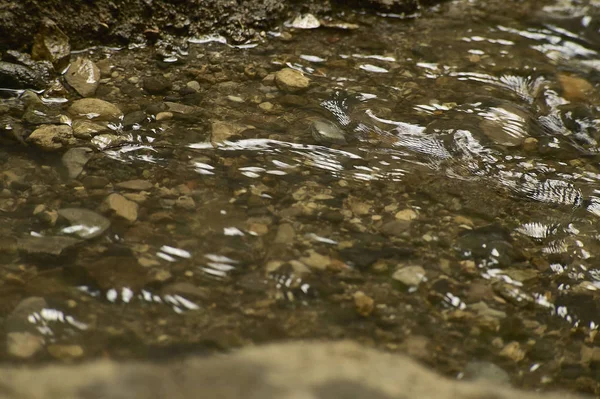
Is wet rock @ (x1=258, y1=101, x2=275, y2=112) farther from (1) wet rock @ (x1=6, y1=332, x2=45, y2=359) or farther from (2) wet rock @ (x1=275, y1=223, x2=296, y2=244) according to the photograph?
(1) wet rock @ (x1=6, y1=332, x2=45, y2=359)

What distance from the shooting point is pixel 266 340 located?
174 centimetres

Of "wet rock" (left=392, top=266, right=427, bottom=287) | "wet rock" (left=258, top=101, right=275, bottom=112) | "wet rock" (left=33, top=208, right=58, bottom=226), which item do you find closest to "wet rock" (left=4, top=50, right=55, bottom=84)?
"wet rock" (left=33, top=208, right=58, bottom=226)

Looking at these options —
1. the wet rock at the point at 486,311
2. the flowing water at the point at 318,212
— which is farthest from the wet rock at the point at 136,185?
the wet rock at the point at 486,311

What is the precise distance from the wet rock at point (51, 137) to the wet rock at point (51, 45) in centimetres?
43

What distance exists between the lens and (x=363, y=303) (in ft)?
6.14

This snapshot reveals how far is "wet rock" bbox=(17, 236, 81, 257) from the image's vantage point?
1929 mm

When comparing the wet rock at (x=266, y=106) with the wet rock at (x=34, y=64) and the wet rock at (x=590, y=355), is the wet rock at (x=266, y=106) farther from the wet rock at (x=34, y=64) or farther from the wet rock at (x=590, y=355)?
the wet rock at (x=590, y=355)

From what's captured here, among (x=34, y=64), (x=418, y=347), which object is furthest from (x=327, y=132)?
(x=34, y=64)

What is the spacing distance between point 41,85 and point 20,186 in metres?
0.60

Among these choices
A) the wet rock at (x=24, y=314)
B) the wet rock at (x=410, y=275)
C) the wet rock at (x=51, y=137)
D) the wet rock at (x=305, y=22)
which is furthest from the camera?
the wet rock at (x=305, y=22)

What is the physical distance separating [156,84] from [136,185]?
626 millimetres

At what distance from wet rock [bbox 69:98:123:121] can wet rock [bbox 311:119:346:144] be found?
74 cm

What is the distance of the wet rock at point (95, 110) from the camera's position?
97.0 inches

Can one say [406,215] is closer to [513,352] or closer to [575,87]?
[513,352]
